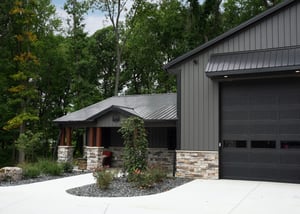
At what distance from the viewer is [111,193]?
9344 millimetres

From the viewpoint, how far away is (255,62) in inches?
456

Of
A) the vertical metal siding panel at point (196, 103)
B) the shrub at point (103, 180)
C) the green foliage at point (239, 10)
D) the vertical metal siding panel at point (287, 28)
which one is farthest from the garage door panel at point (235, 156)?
the green foliage at point (239, 10)

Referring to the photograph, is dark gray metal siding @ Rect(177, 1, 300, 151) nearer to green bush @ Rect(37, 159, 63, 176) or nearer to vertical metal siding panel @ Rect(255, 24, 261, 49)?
vertical metal siding panel @ Rect(255, 24, 261, 49)

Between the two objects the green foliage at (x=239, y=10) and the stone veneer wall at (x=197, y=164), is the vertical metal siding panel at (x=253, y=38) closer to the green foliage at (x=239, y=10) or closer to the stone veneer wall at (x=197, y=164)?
the stone veneer wall at (x=197, y=164)

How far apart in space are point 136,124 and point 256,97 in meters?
4.49

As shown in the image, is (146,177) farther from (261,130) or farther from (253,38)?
(253,38)

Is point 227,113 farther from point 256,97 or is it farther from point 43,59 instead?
point 43,59

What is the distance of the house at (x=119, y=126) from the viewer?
589 inches

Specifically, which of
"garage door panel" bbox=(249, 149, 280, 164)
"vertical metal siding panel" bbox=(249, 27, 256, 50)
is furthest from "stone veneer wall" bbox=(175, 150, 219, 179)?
"vertical metal siding panel" bbox=(249, 27, 256, 50)

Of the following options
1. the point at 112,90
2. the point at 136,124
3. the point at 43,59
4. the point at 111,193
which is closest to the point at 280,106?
the point at 136,124

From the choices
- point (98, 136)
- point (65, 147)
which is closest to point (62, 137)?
point (65, 147)

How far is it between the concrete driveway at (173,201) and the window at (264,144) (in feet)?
4.90

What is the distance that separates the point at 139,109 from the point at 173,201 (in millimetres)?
8379

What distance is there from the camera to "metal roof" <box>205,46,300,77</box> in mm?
11047
